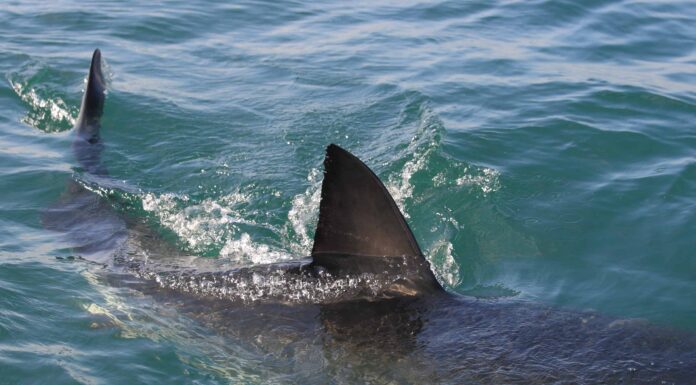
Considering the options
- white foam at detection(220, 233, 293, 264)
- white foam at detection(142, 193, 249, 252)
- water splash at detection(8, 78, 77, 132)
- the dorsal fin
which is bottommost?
white foam at detection(220, 233, 293, 264)

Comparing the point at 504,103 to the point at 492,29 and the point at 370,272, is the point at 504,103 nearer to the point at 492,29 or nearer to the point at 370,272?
the point at 492,29

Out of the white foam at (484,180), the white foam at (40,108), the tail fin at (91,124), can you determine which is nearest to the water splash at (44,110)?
the white foam at (40,108)

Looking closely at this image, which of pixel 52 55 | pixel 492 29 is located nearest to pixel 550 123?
pixel 492 29

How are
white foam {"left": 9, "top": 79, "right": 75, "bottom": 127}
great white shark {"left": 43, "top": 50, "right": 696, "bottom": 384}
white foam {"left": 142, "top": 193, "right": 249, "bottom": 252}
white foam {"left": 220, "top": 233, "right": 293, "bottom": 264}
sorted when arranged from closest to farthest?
great white shark {"left": 43, "top": 50, "right": 696, "bottom": 384} → white foam {"left": 220, "top": 233, "right": 293, "bottom": 264} → white foam {"left": 142, "top": 193, "right": 249, "bottom": 252} → white foam {"left": 9, "top": 79, "right": 75, "bottom": 127}

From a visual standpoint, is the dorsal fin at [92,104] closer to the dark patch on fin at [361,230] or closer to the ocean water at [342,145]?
the ocean water at [342,145]

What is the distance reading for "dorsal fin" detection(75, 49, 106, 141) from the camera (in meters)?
9.08

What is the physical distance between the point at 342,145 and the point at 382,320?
4434 millimetres

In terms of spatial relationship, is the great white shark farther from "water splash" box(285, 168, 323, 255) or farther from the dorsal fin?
the dorsal fin

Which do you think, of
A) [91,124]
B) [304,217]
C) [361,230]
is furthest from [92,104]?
[361,230]

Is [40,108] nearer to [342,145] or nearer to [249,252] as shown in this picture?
[342,145]

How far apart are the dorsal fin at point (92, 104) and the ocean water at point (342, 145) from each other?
1.22 feet

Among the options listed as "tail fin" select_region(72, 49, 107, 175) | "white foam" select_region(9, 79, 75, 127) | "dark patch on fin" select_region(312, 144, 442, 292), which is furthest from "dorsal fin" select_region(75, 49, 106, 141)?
"dark patch on fin" select_region(312, 144, 442, 292)

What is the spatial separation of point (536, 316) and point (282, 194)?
12.2 feet

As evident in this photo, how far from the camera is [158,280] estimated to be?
662cm
